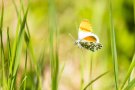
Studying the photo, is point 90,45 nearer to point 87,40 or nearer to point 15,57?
point 87,40

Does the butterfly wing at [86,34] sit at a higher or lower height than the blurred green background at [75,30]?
higher

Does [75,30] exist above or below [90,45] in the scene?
below

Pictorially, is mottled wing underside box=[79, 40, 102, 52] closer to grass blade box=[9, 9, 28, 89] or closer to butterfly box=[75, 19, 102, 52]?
butterfly box=[75, 19, 102, 52]

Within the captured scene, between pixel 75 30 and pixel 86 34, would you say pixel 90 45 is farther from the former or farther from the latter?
pixel 75 30

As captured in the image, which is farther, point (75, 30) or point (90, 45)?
point (75, 30)

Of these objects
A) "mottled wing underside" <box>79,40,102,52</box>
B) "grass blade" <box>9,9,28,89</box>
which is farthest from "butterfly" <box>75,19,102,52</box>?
"grass blade" <box>9,9,28,89</box>

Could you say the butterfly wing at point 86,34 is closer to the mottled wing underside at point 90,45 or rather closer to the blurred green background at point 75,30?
the mottled wing underside at point 90,45

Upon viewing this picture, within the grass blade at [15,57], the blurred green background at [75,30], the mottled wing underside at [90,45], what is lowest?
the blurred green background at [75,30]

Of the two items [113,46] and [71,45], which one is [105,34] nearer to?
[71,45]

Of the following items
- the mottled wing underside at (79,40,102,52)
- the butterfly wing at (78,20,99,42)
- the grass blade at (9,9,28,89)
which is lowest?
the grass blade at (9,9,28,89)

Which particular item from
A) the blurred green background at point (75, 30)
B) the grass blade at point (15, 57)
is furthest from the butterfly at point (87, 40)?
the blurred green background at point (75, 30)

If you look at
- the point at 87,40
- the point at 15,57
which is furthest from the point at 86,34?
the point at 15,57
